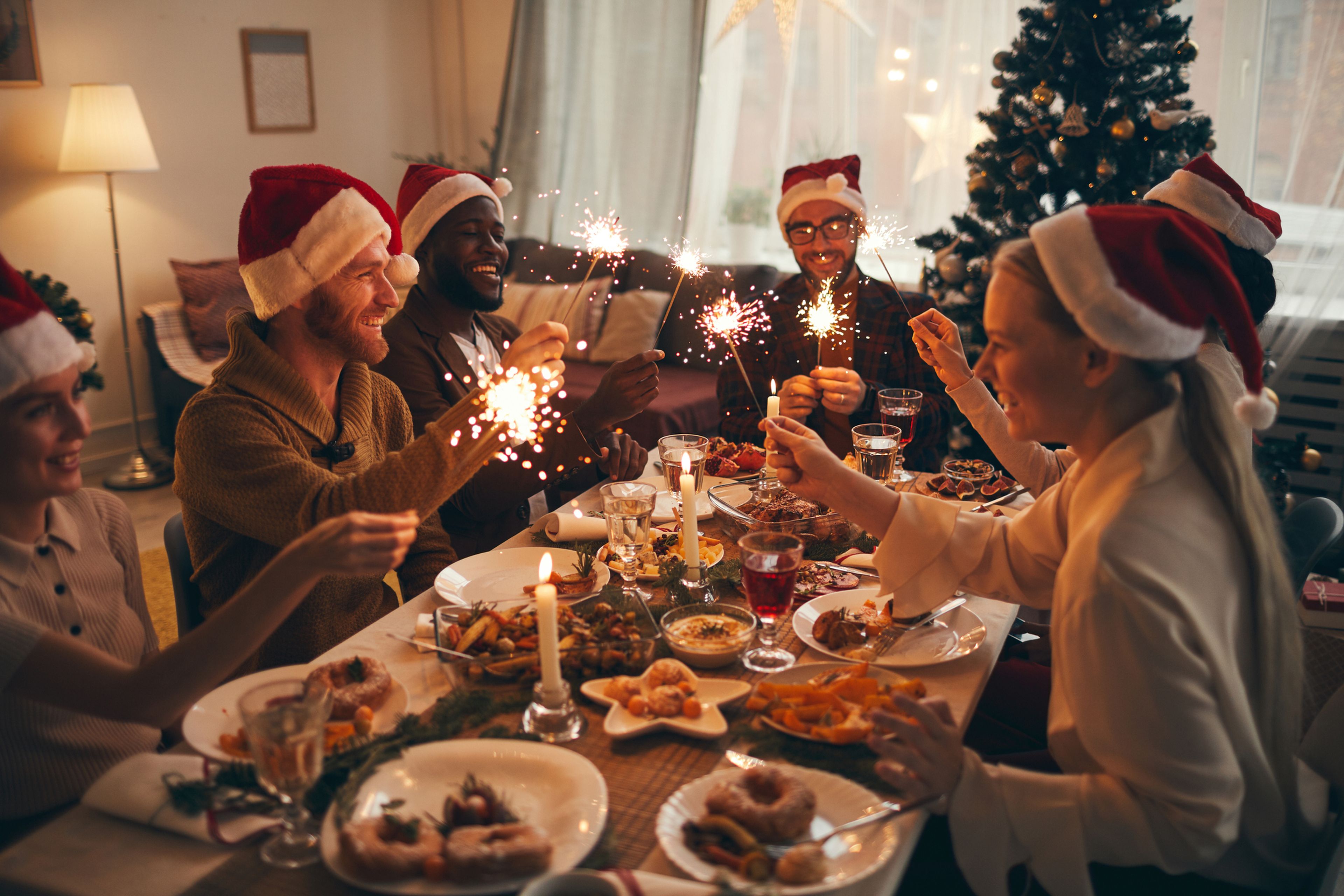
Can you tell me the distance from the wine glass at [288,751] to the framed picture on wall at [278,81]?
5938mm

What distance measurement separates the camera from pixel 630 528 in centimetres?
178

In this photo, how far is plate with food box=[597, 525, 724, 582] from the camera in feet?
6.07

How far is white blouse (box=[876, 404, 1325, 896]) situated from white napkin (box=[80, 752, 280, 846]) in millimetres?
842

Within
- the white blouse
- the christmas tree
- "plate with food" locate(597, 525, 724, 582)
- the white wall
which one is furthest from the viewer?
the white wall

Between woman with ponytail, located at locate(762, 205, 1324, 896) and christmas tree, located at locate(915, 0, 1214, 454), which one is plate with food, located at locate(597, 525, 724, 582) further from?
christmas tree, located at locate(915, 0, 1214, 454)

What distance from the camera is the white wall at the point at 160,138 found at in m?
5.12

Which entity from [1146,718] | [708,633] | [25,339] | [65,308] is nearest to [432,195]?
[25,339]

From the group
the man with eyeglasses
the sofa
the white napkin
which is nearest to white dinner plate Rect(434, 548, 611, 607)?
the white napkin

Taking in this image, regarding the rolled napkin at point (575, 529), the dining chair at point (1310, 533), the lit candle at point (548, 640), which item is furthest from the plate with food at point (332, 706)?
the dining chair at point (1310, 533)

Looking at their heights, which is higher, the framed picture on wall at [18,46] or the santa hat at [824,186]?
the framed picture on wall at [18,46]

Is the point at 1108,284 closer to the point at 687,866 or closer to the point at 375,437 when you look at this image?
the point at 687,866

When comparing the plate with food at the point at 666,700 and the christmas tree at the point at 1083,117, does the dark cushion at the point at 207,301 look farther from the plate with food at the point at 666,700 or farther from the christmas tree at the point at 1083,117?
the plate with food at the point at 666,700

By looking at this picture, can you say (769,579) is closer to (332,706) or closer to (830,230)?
(332,706)

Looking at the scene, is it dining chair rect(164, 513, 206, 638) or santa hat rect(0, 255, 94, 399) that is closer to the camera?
santa hat rect(0, 255, 94, 399)
